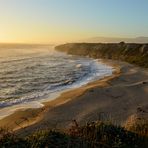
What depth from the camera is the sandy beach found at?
15.0m

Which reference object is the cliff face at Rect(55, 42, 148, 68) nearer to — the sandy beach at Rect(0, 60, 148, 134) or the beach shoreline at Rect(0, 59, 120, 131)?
the sandy beach at Rect(0, 60, 148, 134)

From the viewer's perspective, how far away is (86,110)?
58.0 feet

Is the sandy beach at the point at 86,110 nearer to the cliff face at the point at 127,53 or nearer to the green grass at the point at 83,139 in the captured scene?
the green grass at the point at 83,139

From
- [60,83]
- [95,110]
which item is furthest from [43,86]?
[95,110]

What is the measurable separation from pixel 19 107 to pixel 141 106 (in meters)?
7.29

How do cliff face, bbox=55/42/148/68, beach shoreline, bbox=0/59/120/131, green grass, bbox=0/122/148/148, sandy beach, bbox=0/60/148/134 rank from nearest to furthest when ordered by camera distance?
green grass, bbox=0/122/148/148 < sandy beach, bbox=0/60/148/134 < beach shoreline, bbox=0/59/120/131 < cliff face, bbox=55/42/148/68

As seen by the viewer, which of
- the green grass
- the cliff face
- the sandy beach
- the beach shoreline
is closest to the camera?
the green grass

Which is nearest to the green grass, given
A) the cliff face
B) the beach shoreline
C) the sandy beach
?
the sandy beach

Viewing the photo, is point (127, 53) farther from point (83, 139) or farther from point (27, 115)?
point (83, 139)

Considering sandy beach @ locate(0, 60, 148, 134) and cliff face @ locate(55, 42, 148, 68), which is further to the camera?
cliff face @ locate(55, 42, 148, 68)

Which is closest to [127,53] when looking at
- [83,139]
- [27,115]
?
[27,115]

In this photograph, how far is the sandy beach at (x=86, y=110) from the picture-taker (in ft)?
49.4

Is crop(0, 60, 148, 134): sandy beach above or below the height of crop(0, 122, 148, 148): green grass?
below

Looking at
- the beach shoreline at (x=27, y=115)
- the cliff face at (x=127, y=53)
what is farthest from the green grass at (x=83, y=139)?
the cliff face at (x=127, y=53)
